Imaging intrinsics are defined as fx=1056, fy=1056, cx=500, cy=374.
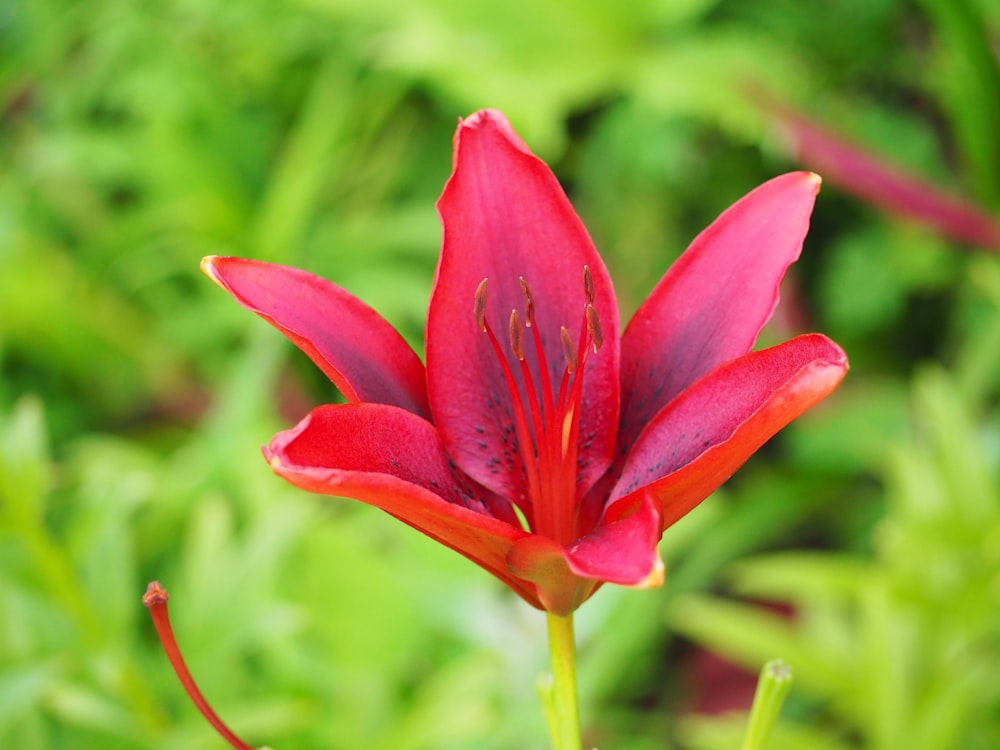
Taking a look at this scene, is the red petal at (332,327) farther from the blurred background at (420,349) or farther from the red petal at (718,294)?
the blurred background at (420,349)

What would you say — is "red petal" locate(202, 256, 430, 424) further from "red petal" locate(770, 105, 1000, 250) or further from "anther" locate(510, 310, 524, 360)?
"red petal" locate(770, 105, 1000, 250)

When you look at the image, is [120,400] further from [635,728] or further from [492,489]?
[492,489]

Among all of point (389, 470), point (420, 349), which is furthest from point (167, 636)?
point (420, 349)

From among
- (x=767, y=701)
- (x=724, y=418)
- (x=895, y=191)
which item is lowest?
(x=767, y=701)

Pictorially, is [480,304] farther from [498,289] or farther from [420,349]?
[420,349]

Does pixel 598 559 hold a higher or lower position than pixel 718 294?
lower

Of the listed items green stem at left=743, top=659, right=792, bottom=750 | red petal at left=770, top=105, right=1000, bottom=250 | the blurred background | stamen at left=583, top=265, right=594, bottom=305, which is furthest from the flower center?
red petal at left=770, top=105, right=1000, bottom=250
